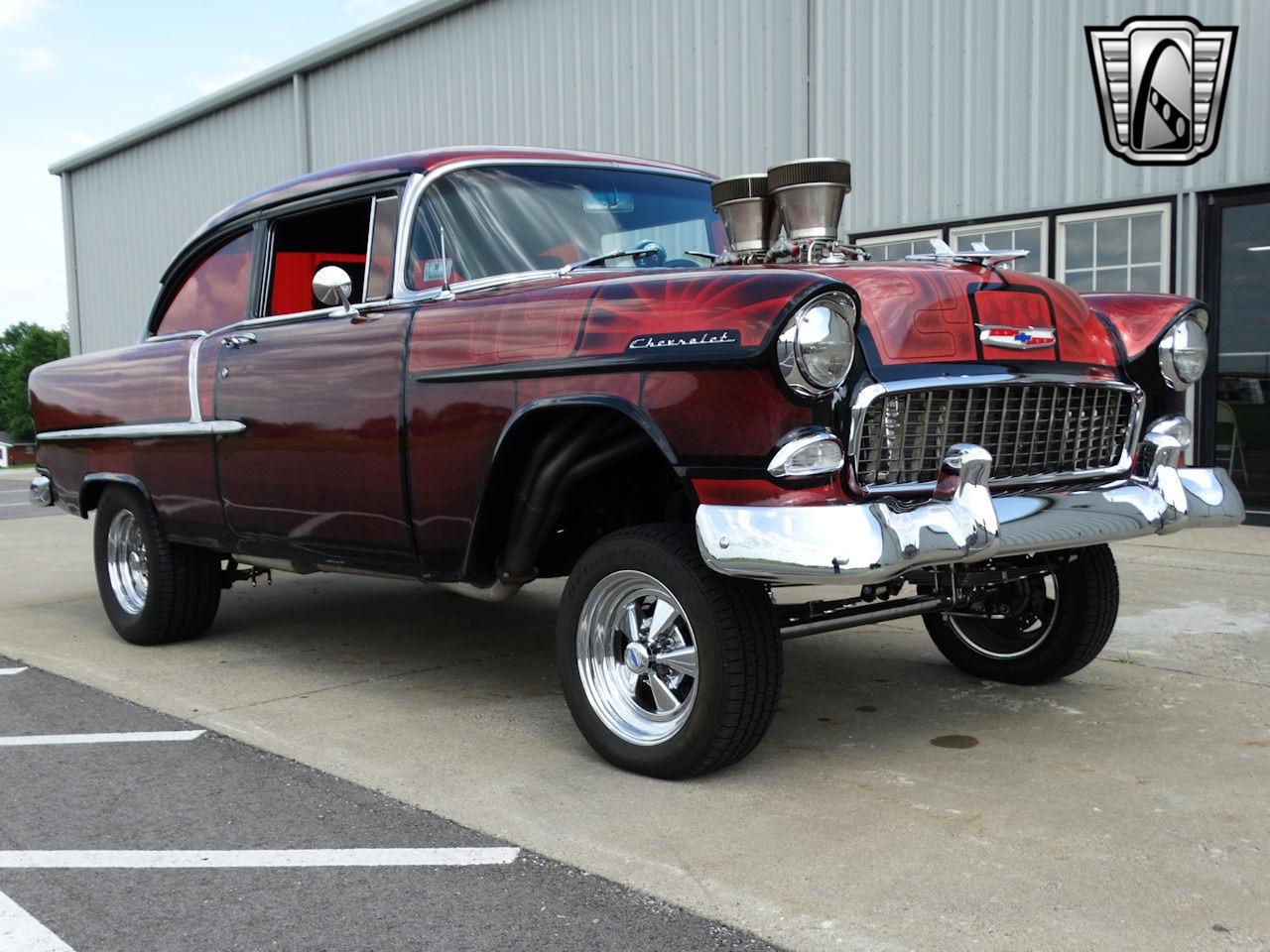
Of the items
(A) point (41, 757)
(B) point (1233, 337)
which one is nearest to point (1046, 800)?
(A) point (41, 757)

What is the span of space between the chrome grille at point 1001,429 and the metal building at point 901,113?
586 centimetres

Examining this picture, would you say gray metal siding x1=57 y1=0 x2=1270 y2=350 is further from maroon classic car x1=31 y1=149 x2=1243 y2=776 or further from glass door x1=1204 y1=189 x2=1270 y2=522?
maroon classic car x1=31 y1=149 x2=1243 y2=776

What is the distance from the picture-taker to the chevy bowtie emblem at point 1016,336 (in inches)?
137

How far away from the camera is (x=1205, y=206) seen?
29.5ft

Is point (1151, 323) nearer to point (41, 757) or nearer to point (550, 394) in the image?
point (550, 394)

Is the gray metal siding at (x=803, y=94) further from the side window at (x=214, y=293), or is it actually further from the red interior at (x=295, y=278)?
the side window at (x=214, y=293)

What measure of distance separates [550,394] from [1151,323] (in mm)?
1932

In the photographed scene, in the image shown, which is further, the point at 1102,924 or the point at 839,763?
the point at 839,763

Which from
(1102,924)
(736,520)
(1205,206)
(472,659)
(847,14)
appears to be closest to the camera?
(1102,924)

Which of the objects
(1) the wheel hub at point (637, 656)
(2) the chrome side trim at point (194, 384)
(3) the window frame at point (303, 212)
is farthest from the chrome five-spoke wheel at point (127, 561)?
(1) the wheel hub at point (637, 656)

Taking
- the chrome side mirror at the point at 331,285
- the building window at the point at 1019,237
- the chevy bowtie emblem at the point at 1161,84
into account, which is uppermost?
the chevy bowtie emblem at the point at 1161,84

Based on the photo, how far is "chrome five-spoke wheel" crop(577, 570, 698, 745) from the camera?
11.5ft

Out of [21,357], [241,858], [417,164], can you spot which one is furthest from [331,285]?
[21,357]

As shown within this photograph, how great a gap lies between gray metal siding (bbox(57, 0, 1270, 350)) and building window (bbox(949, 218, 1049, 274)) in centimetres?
12
